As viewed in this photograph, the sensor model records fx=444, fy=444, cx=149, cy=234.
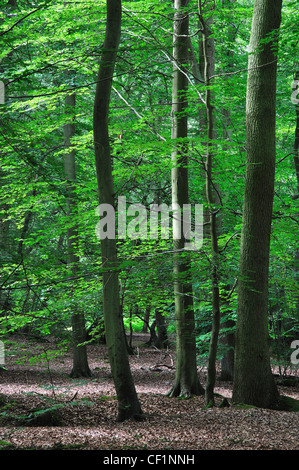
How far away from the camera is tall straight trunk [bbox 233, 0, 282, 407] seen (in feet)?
22.2

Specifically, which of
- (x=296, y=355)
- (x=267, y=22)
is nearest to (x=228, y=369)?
(x=296, y=355)

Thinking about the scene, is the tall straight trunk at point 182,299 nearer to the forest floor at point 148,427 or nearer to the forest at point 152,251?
the forest at point 152,251

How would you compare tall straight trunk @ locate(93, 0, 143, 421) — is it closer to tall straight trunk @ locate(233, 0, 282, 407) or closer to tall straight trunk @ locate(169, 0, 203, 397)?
tall straight trunk @ locate(233, 0, 282, 407)

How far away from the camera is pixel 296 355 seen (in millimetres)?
11133

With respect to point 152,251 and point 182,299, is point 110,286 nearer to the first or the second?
point 152,251

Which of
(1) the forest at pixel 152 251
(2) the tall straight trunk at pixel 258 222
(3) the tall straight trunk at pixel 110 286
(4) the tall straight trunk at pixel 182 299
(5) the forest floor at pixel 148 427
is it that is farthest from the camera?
(4) the tall straight trunk at pixel 182 299

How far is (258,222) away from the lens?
274 inches

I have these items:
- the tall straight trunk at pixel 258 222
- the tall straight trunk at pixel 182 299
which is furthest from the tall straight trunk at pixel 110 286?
the tall straight trunk at pixel 182 299

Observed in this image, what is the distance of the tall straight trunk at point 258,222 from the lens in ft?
22.2

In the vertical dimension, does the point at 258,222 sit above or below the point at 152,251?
above

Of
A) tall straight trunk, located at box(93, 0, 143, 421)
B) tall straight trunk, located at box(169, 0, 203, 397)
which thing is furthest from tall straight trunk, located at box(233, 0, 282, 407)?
tall straight trunk, located at box(169, 0, 203, 397)

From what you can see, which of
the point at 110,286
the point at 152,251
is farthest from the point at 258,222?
the point at 110,286

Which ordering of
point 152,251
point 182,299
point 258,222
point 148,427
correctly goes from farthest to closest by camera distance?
point 182,299
point 152,251
point 258,222
point 148,427
